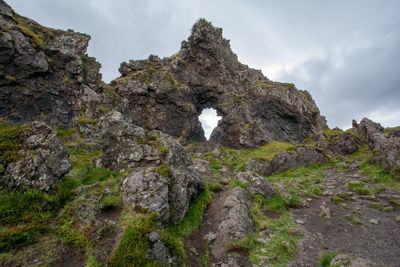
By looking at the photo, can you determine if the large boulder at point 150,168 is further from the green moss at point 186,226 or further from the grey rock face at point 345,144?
the grey rock face at point 345,144

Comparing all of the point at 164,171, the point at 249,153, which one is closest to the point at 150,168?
the point at 164,171

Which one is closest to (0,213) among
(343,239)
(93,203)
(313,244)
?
(93,203)

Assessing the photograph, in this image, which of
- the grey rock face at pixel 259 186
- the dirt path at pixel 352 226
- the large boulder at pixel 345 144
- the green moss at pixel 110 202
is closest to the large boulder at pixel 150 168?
the green moss at pixel 110 202

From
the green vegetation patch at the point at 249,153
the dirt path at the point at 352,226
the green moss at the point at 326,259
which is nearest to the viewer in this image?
the green moss at the point at 326,259

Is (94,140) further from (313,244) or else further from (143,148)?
(313,244)

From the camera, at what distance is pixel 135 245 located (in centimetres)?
654

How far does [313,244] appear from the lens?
9.16 m

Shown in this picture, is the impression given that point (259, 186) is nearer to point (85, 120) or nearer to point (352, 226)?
point (352, 226)

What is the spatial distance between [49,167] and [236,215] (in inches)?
435

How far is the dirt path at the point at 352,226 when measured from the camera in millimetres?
7922

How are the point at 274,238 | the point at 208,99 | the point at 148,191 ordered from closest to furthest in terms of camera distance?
the point at 148,191, the point at 274,238, the point at 208,99

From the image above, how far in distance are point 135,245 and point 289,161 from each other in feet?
80.7

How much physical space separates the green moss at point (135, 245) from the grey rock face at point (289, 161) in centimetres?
1978

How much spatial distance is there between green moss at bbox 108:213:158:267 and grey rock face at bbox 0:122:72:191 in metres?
5.17
